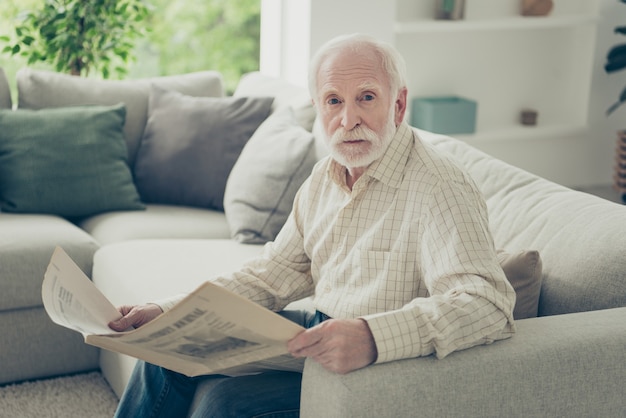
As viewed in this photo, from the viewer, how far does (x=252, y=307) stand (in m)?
1.46

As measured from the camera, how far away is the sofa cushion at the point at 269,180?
2.87m

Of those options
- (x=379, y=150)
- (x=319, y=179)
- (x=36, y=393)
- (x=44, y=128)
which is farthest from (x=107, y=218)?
(x=379, y=150)

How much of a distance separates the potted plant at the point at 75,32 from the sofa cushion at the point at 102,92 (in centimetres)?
46

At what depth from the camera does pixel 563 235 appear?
193cm

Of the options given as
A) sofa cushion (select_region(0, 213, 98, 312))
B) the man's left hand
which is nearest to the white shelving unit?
sofa cushion (select_region(0, 213, 98, 312))

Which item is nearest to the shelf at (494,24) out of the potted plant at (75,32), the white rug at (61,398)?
the potted plant at (75,32)

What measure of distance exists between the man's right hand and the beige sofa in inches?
18.6

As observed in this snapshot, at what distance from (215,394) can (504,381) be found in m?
0.57

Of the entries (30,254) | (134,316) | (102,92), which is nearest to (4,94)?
(102,92)

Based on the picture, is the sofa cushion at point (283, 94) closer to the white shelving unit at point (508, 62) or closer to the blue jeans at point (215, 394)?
the blue jeans at point (215, 394)

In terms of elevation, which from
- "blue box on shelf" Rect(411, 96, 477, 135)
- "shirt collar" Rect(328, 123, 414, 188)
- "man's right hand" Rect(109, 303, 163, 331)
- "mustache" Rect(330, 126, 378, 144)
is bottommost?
"blue box on shelf" Rect(411, 96, 477, 135)

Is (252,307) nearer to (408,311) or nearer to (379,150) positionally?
(408,311)

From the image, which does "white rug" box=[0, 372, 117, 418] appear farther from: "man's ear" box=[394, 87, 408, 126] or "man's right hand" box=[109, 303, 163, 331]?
"man's ear" box=[394, 87, 408, 126]

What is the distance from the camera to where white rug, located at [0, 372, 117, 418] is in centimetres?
263
